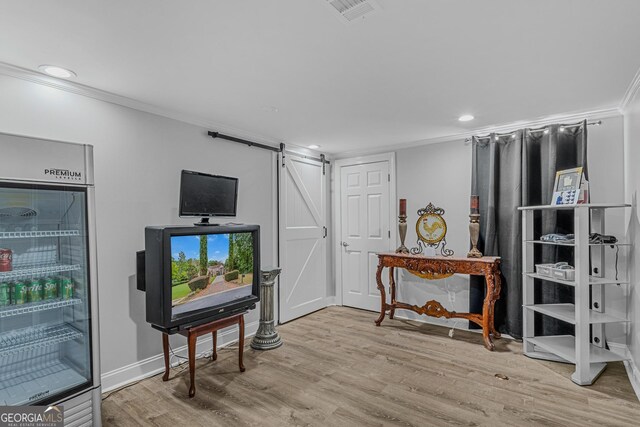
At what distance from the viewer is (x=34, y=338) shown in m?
1.99

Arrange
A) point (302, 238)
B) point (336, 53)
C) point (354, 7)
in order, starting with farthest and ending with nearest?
point (302, 238) → point (336, 53) → point (354, 7)

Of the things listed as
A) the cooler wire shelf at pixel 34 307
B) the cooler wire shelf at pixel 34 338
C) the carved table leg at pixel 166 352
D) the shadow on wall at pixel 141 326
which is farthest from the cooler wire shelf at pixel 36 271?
the carved table leg at pixel 166 352

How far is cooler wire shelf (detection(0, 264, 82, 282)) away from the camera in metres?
1.85

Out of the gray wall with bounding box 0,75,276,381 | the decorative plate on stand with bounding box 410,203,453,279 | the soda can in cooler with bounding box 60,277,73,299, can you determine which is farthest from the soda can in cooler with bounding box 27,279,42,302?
the decorative plate on stand with bounding box 410,203,453,279

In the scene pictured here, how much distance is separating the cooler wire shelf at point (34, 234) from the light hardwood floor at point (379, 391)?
1323 mm

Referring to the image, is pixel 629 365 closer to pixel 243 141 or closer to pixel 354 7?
pixel 354 7

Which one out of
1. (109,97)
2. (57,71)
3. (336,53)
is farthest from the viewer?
(109,97)

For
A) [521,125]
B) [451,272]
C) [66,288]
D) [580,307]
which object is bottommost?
[580,307]

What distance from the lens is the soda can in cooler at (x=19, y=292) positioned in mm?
1926

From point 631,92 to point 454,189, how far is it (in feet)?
6.03

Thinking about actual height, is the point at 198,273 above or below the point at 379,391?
above

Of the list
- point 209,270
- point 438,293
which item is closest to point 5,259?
point 209,270

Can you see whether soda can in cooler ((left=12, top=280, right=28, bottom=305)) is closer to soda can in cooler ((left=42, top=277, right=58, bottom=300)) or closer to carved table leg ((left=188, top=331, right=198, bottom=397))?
soda can in cooler ((left=42, top=277, right=58, bottom=300))

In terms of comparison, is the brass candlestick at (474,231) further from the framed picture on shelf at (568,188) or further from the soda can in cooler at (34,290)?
the soda can in cooler at (34,290)
